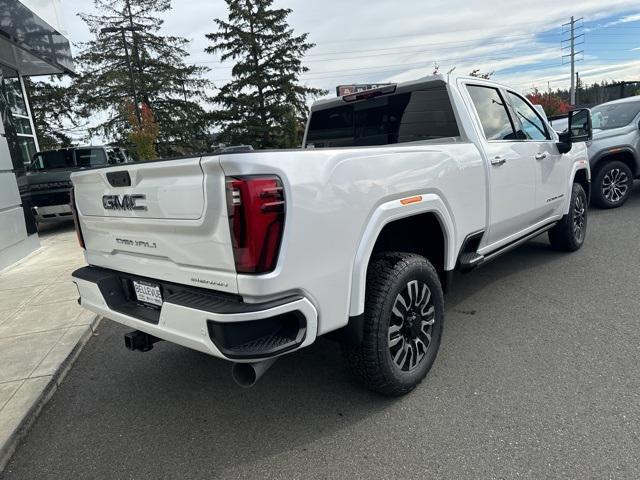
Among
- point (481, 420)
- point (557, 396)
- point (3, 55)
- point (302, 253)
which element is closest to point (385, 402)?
point (481, 420)

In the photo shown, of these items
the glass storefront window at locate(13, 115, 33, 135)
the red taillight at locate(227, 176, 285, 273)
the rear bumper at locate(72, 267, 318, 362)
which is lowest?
the rear bumper at locate(72, 267, 318, 362)

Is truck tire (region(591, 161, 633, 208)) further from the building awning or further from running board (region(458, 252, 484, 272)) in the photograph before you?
the building awning

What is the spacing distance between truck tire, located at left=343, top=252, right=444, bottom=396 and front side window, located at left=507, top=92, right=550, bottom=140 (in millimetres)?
2366

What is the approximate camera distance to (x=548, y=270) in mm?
5113

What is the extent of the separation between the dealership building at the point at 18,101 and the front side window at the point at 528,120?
777 centimetres

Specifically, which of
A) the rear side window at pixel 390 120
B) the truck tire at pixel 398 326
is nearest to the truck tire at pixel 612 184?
the rear side window at pixel 390 120

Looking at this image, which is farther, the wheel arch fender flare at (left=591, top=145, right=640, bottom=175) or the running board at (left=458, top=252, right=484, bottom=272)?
the wheel arch fender flare at (left=591, top=145, right=640, bottom=175)

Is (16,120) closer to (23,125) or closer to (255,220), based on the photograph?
(23,125)

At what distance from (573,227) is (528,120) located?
1.69m

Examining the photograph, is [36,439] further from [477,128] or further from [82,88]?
[82,88]

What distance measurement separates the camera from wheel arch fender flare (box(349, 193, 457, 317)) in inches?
95.4

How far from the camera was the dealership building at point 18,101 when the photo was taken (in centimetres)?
786

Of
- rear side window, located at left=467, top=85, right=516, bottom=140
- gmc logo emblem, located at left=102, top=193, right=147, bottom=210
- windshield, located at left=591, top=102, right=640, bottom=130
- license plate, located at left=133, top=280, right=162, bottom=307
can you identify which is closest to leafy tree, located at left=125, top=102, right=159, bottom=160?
windshield, located at left=591, top=102, right=640, bottom=130

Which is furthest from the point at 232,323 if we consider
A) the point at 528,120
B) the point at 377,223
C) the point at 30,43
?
the point at 30,43
